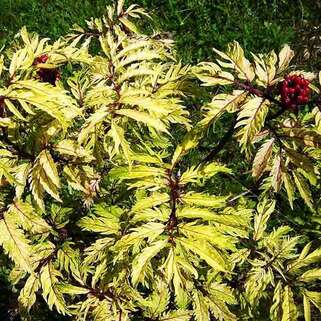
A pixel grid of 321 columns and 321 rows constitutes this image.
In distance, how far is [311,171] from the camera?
2014 mm

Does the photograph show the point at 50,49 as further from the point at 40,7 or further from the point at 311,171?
the point at 40,7

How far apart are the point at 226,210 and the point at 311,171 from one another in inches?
20.8

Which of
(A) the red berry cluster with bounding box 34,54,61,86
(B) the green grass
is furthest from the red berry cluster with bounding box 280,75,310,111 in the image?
(B) the green grass

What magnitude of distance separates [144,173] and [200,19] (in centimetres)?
377

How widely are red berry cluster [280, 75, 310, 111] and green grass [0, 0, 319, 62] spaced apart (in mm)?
3255

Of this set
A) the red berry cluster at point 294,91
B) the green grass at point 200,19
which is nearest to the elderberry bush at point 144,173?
the red berry cluster at point 294,91

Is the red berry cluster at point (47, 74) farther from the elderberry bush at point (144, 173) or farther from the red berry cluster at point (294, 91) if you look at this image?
the red berry cluster at point (294, 91)

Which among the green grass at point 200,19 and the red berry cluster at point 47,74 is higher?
the red berry cluster at point 47,74

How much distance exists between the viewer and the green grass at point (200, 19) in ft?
17.2

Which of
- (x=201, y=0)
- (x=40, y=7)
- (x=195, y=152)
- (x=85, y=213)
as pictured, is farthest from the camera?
(x=40, y=7)

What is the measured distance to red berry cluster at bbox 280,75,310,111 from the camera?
1911mm

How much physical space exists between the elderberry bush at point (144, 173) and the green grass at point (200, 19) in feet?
8.66

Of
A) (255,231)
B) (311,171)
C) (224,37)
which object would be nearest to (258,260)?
(255,231)

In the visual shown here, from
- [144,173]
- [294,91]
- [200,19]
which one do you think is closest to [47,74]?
[144,173]
